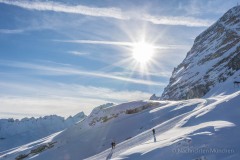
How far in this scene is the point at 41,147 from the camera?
6588 centimetres

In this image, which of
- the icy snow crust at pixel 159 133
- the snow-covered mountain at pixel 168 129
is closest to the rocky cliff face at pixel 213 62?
the snow-covered mountain at pixel 168 129

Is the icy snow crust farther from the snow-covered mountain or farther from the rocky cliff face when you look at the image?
the rocky cliff face

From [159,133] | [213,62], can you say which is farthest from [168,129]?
[213,62]

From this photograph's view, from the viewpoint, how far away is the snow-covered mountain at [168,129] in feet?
84.2

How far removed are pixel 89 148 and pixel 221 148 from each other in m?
32.0

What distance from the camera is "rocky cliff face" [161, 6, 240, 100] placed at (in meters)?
117

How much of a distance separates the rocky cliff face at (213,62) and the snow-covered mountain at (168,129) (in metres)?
0.52

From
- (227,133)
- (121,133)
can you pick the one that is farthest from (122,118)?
(227,133)

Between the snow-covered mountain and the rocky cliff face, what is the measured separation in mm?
517

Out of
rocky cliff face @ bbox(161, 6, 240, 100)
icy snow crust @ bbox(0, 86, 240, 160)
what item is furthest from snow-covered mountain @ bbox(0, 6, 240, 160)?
rocky cliff face @ bbox(161, 6, 240, 100)

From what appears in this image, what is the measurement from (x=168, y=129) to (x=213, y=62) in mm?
108389

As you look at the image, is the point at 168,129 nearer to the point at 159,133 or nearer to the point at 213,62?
the point at 159,133

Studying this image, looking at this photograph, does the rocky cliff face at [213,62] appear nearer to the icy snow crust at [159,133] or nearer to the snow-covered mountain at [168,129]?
the snow-covered mountain at [168,129]

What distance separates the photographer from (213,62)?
139250mm
